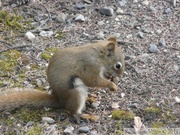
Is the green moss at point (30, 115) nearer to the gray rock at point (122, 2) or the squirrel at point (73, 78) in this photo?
the squirrel at point (73, 78)

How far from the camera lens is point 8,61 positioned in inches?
169

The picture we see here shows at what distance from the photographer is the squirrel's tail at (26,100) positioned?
360cm

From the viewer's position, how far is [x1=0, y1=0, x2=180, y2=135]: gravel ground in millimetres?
3623

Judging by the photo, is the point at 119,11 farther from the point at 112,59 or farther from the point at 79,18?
the point at 112,59

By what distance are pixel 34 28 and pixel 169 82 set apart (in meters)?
1.52

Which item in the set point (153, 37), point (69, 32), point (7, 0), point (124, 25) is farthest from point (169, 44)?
point (7, 0)

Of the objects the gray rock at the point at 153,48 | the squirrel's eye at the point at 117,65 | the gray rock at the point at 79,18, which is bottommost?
the gray rock at the point at 153,48

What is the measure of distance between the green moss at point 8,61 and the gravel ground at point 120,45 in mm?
46

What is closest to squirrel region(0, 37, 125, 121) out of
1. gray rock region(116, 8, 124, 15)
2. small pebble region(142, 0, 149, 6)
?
gray rock region(116, 8, 124, 15)

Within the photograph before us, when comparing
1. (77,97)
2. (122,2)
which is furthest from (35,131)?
(122,2)

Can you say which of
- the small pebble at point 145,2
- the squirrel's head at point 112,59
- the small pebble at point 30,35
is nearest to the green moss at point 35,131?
the squirrel's head at point 112,59

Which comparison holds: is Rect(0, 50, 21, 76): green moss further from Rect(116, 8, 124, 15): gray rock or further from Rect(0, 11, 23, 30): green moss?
Rect(116, 8, 124, 15): gray rock

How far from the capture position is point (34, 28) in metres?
4.81

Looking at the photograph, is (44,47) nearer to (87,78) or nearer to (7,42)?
(7,42)
